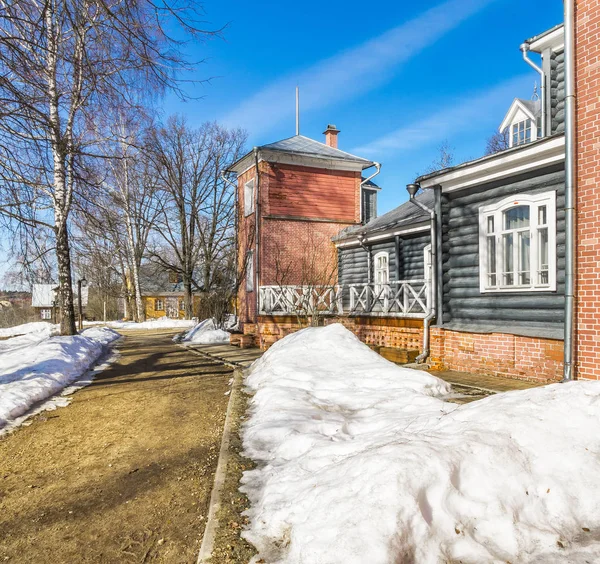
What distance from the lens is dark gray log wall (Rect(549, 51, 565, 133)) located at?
26.4 feet

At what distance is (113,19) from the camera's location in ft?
15.4

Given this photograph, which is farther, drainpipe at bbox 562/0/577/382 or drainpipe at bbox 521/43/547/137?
drainpipe at bbox 521/43/547/137

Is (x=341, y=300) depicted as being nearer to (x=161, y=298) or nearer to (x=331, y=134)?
(x=331, y=134)

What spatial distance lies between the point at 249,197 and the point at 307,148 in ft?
9.67

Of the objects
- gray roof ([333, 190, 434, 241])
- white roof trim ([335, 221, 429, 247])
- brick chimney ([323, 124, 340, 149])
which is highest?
brick chimney ([323, 124, 340, 149])

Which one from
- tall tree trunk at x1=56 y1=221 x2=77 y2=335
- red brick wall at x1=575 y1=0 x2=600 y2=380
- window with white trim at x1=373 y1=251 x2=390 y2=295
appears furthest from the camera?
window with white trim at x1=373 y1=251 x2=390 y2=295

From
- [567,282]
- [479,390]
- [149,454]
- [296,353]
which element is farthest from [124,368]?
[567,282]

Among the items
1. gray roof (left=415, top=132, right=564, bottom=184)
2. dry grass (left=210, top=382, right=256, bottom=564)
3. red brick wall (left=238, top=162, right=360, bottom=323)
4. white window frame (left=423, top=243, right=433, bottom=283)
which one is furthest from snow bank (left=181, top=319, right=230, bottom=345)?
dry grass (left=210, top=382, right=256, bottom=564)

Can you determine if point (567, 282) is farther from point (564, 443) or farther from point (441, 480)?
point (441, 480)

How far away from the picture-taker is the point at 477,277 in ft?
29.0

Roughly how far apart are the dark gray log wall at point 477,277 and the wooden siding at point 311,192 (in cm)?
836

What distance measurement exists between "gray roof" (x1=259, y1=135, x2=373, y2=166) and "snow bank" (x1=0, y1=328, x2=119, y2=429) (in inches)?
362

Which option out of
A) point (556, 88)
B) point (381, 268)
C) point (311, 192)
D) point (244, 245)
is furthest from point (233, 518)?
point (244, 245)

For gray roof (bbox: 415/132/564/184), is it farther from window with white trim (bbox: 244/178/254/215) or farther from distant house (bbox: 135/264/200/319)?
distant house (bbox: 135/264/200/319)
